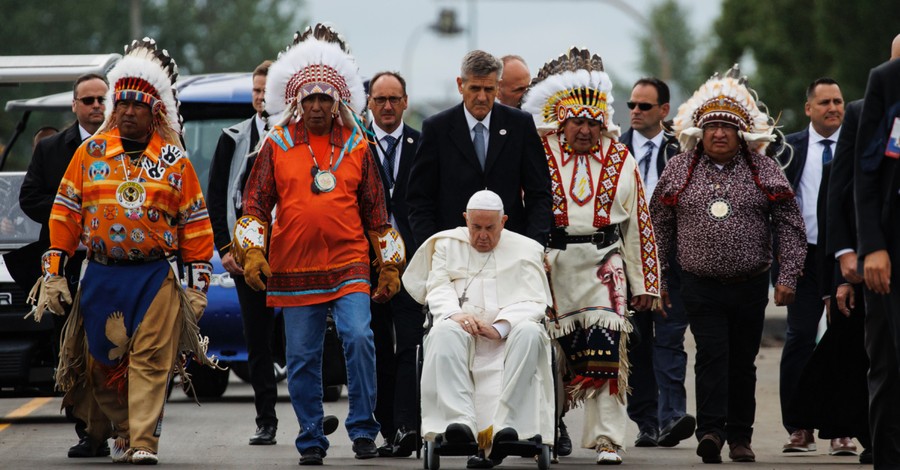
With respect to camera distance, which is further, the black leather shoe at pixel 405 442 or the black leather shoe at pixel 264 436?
the black leather shoe at pixel 264 436

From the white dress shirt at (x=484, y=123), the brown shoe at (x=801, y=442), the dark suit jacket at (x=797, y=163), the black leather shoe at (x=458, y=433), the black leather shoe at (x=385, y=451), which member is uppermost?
the dark suit jacket at (x=797, y=163)

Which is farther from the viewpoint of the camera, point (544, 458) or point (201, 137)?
point (201, 137)

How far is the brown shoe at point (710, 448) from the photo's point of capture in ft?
35.2

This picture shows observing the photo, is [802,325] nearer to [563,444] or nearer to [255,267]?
[563,444]

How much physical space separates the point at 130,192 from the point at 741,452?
395 cm

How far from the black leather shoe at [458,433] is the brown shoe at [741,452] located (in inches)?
84.9

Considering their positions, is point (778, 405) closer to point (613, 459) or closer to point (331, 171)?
point (613, 459)

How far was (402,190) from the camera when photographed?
1173 cm

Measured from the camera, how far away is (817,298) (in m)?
12.1

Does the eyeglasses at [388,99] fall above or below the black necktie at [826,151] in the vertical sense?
above

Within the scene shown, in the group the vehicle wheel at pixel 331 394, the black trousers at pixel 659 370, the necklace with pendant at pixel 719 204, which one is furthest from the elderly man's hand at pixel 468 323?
the vehicle wheel at pixel 331 394

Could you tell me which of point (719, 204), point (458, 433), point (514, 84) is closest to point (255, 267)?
point (458, 433)

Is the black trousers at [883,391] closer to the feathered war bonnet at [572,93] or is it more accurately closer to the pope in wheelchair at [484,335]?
the pope in wheelchair at [484,335]

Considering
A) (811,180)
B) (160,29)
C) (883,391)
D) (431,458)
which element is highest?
(160,29)
